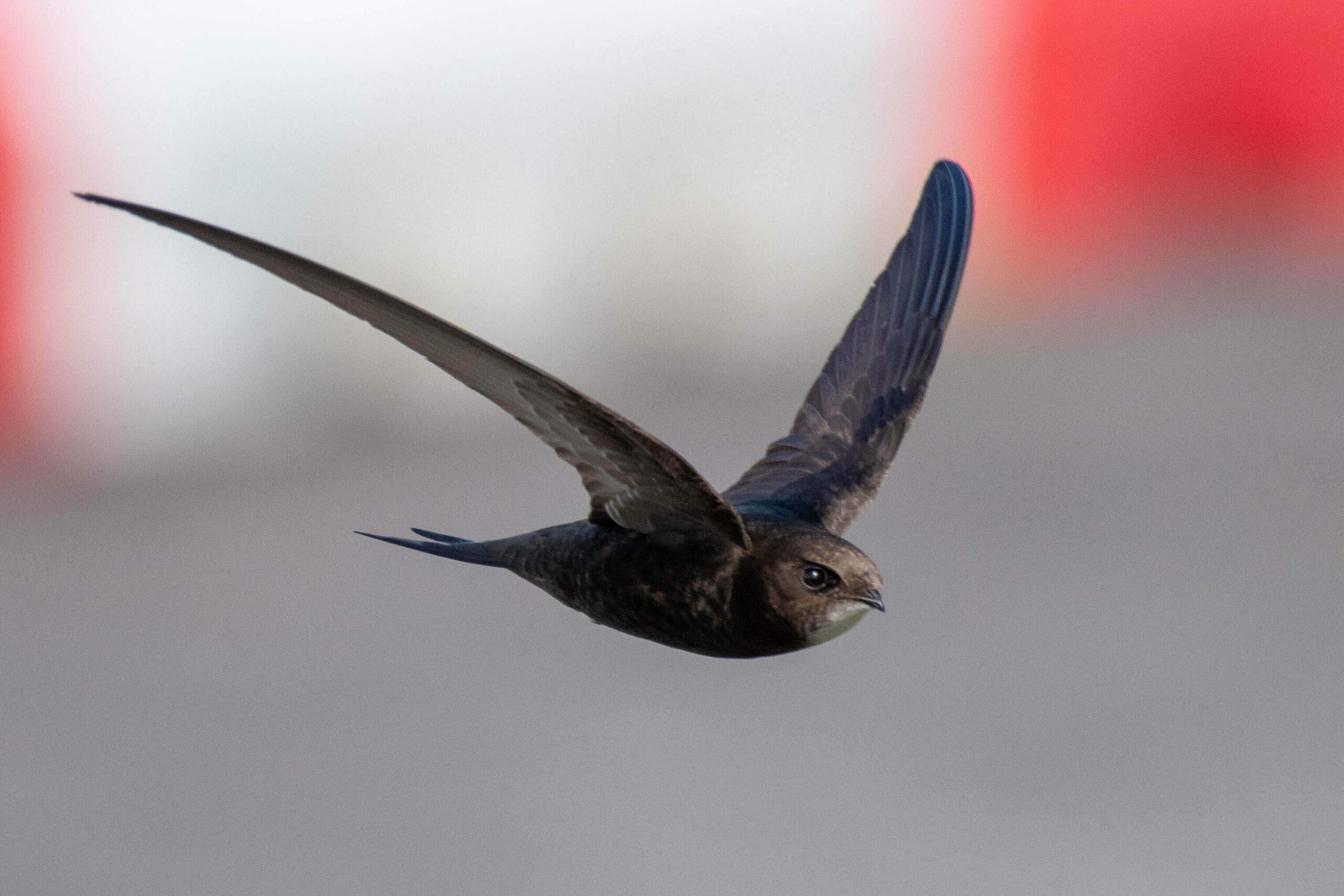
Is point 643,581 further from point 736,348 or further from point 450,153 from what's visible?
point 736,348

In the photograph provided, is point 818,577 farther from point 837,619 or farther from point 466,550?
point 466,550

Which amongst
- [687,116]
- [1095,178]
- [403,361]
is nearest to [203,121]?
[403,361]

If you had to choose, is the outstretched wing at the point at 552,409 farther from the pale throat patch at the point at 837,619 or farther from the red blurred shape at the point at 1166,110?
the red blurred shape at the point at 1166,110

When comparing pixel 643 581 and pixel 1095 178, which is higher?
pixel 1095 178

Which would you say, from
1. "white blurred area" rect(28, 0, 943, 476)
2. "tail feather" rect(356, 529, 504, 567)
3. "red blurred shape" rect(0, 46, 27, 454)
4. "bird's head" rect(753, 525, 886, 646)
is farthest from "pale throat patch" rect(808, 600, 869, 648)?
"red blurred shape" rect(0, 46, 27, 454)

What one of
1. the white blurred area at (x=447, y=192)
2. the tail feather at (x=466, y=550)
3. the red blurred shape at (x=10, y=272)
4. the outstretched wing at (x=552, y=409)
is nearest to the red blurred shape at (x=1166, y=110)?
the white blurred area at (x=447, y=192)

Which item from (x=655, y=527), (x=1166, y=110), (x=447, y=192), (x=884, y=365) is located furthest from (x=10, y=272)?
(x=655, y=527)

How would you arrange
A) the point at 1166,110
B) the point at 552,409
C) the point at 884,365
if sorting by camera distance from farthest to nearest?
the point at 1166,110 → the point at 884,365 → the point at 552,409
